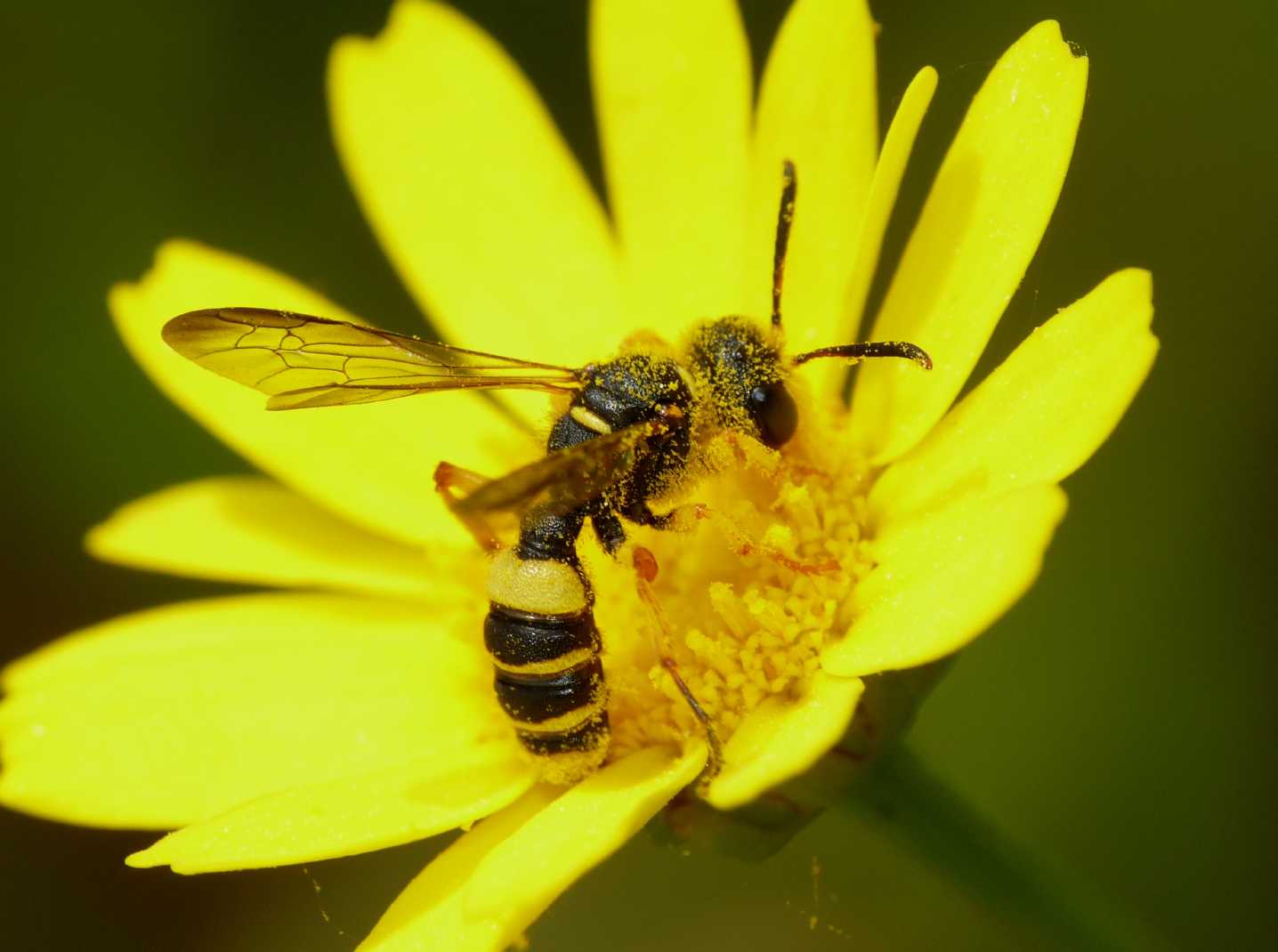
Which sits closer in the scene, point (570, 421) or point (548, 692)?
point (548, 692)

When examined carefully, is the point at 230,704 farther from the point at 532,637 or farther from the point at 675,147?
the point at 675,147

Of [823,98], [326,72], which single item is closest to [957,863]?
[823,98]

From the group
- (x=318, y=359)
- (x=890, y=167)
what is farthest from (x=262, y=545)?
(x=890, y=167)

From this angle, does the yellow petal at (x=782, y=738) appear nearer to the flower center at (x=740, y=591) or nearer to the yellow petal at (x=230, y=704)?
the flower center at (x=740, y=591)

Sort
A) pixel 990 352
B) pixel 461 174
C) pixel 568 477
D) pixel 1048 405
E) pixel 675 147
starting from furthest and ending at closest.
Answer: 1. pixel 461 174
2. pixel 675 147
3. pixel 990 352
4. pixel 1048 405
5. pixel 568 477

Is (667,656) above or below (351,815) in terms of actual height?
above

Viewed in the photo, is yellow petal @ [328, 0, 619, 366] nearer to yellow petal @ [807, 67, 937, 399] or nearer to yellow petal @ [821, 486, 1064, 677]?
yellow petal @ [807, 67, 937, 399]
